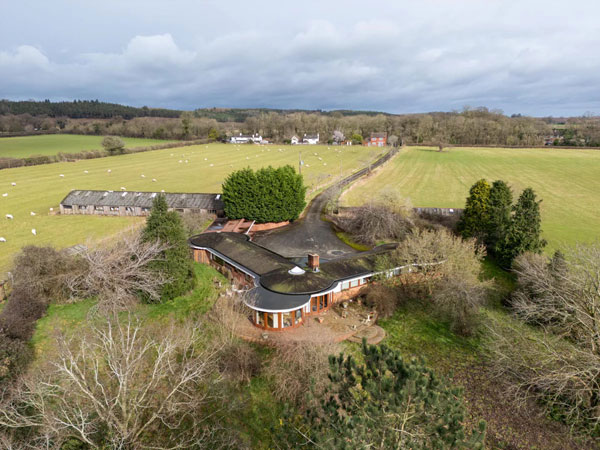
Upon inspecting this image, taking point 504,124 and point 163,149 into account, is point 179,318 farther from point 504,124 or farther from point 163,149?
point 504,124

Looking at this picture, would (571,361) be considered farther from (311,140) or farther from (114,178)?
(311,140)

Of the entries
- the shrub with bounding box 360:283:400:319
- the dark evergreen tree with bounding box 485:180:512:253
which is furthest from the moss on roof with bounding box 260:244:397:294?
the dark evergreen tree with bounding box 485:180:512:253

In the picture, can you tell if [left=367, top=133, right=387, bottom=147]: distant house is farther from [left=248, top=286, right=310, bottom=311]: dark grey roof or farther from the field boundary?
[left=248, top=286, right=310, bottom=311]: dark grey roof

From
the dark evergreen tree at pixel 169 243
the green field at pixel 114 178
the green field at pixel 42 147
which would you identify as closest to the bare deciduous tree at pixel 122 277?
the dark evergreen tree at pixel 169 243

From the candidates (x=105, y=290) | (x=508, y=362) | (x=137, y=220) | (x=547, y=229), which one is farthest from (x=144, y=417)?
(x=547, y=229)

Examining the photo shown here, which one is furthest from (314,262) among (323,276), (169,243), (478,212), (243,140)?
(243,140)

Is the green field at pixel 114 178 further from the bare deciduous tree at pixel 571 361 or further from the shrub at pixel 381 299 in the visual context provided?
the bare deciduous tree at pixel 571 361

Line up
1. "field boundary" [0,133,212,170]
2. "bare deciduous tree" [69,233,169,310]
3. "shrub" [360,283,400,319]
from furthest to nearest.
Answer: "field boundary" [0,133,212,170]
"shrub" [360,283,400,319]
"bare deciduous tree" [69,233,169,310]
